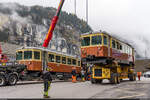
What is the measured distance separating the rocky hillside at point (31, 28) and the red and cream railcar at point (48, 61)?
43.9 metres

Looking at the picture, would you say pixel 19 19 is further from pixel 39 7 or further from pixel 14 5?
pixel 39 7

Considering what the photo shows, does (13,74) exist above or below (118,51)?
below

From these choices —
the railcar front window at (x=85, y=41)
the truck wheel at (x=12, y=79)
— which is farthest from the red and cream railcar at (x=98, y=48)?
the truck wheel at (x=12, y=79)

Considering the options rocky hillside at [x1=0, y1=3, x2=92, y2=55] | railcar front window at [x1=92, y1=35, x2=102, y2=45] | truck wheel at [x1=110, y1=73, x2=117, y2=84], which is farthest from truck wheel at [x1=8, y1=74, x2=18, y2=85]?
rocky hillside at [x1=0, y1=3, x2=92, y2=55]

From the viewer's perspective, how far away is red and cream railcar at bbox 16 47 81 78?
20.9m

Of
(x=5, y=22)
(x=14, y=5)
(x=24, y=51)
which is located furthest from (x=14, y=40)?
(x=24, y=51)

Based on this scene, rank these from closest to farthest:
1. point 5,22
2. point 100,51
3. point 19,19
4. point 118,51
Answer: point 100,51 < point 118,51 < point 5,22 < point 19,19

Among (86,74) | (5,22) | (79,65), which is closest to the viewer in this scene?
(86,74)

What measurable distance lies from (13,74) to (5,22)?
5253 cm

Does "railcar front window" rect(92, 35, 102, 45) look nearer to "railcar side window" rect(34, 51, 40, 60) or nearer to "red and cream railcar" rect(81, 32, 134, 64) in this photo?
"red and cream railcar" rect(81, 32, 134, 64)

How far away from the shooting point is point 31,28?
75.8 meters

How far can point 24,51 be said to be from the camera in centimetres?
2145

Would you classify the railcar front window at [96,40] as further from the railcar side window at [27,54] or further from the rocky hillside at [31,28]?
the rocky hillside at [31,28]

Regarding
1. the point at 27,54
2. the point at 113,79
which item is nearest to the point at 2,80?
the point at 27,54
